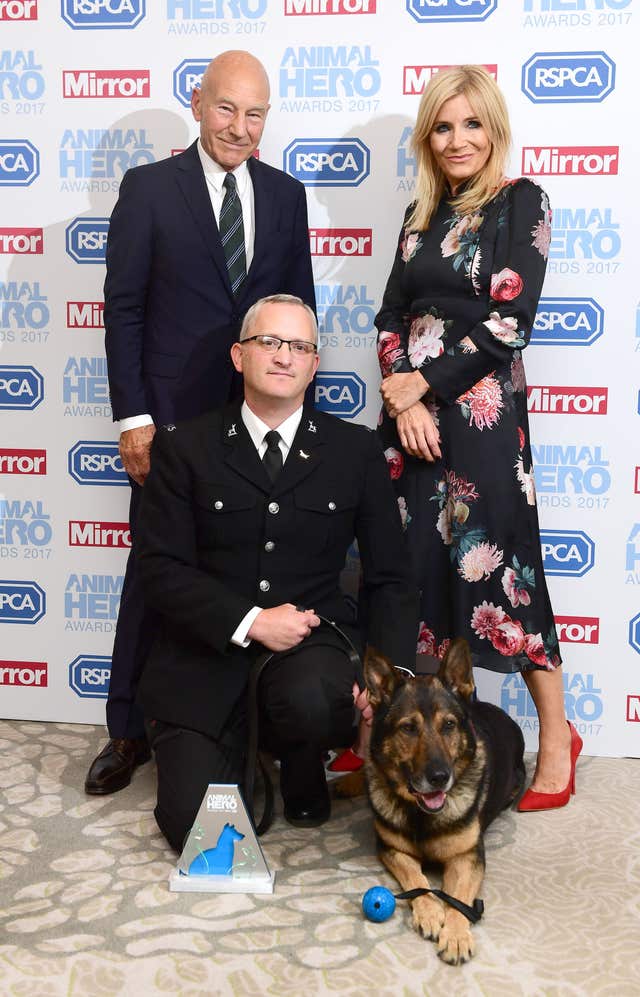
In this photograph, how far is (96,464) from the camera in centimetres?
317

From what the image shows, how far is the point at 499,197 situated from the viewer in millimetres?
2521

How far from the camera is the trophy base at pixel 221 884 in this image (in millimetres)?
2174

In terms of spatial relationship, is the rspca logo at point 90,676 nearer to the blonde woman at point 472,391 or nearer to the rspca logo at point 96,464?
the rspca logo at point 96,464

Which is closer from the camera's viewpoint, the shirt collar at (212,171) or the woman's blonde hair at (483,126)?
the woman's blonde hair at (483,126)

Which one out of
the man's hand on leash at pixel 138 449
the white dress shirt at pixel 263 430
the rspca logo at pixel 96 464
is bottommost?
the rspca logo at pixel 96 464

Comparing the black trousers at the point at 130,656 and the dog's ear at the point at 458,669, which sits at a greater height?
the dog's ear at the point at 458,669

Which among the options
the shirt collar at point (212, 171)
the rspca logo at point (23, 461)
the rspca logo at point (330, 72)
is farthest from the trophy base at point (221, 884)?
the rspca logo at point (330, 72)

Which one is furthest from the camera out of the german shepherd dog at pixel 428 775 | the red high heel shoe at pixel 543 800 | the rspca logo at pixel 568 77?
the rspca logo at pixel 568 77

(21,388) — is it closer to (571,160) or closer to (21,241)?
(21,241)

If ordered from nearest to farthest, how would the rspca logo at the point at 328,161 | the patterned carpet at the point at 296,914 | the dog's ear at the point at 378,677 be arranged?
the patterned carpet at the point at 296,914, the dog's ear at the point at 378,677, the rspca logo at the point at 328,161

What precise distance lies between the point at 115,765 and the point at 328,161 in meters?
1.79

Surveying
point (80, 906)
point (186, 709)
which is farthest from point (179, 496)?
point (80, 906)

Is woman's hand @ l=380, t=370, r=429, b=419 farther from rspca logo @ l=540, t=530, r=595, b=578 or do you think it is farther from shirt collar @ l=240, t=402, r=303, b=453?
rspca logo @ l=540, t=530, r=595, b=578

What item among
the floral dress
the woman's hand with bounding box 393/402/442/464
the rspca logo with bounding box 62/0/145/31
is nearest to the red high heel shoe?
the floral dress
